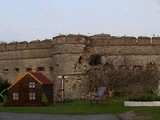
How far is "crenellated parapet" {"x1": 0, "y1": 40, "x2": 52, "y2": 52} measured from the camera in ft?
121

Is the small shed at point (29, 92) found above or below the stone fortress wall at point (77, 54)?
below

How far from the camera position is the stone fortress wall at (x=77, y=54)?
3341cm

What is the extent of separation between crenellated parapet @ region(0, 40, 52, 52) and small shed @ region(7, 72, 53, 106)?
33.3 ft

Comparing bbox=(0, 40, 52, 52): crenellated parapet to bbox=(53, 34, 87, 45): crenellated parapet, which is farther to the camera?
bbox=(0, 40, 52, 52): crenellated parapet

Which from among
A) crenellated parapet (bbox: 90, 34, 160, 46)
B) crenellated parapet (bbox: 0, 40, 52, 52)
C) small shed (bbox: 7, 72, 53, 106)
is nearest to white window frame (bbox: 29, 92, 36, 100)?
small shed (bbox: 7, 72, 53, 106)

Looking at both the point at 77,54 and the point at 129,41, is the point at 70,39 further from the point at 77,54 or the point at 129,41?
the point at 129,41

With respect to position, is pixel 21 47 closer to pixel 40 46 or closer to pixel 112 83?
pixel 40 46

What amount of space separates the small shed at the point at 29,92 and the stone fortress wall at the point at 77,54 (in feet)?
21.9

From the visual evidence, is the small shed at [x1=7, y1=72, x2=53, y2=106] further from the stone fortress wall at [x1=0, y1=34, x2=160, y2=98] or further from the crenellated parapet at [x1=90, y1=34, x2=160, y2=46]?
the crenellated parapet at [x1=90, y1=34, x2=160, y2=46]

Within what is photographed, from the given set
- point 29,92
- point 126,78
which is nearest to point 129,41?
point 126,78

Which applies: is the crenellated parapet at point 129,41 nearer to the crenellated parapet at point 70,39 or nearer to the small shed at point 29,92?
the crenellated parapet at point 70,39

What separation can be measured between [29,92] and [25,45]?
40.4 ft

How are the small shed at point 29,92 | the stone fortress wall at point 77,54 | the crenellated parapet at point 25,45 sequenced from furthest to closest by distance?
the crenellated parapet at point 25,45 < the stone fortress wall at point 77,54 < the small shed at point 29,92

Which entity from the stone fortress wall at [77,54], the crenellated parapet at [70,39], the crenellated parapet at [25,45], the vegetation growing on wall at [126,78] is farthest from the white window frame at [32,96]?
the crenellated parapet at [25,45]
